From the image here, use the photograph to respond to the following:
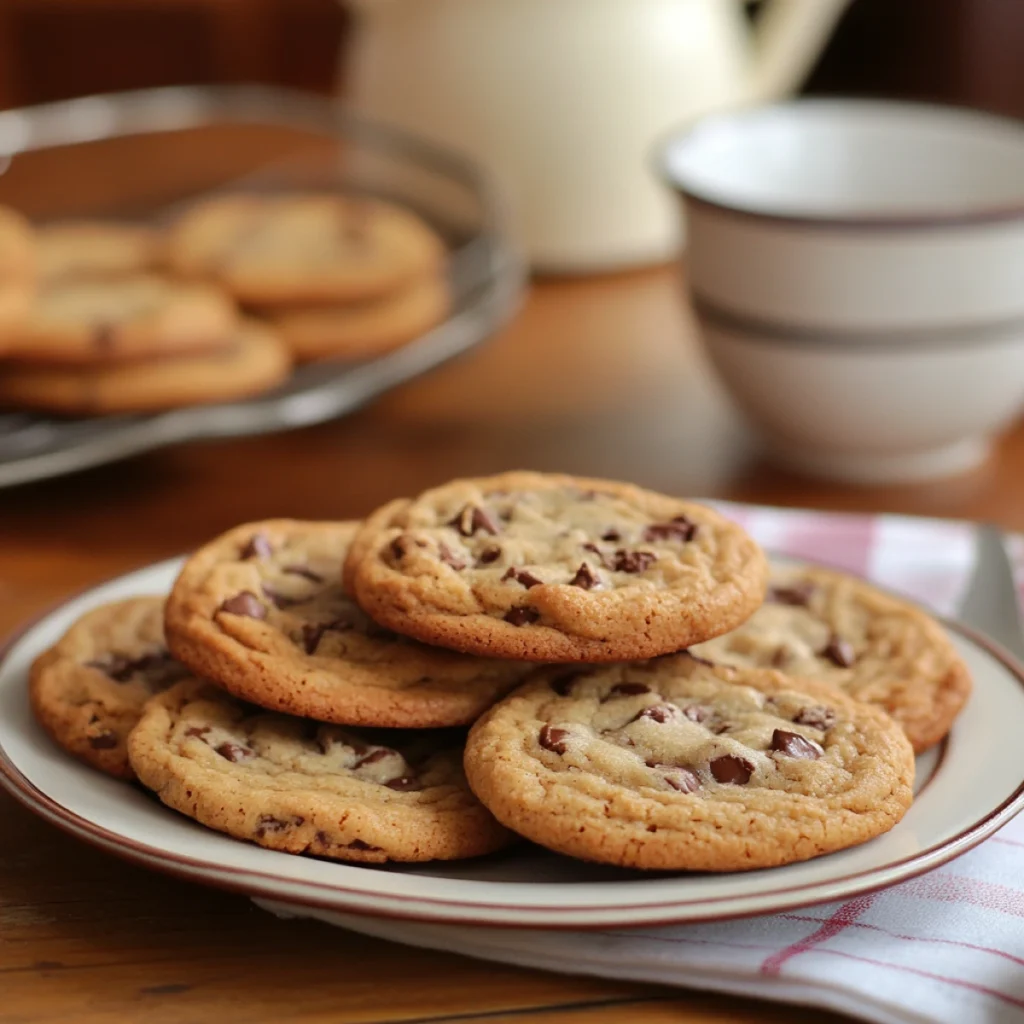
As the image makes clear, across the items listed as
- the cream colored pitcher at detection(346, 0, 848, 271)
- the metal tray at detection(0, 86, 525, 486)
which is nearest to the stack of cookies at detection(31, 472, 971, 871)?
the metal tray at detection(0, 86, 525, 486)

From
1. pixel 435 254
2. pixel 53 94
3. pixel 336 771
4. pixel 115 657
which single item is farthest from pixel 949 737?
pixel 53 94

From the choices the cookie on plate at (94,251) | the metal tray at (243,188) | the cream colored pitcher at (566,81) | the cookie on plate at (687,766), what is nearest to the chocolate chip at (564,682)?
the cookie on plate at (687,766)

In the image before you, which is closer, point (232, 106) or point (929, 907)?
point (929, 907)

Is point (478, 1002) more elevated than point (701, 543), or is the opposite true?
point (701, 543)

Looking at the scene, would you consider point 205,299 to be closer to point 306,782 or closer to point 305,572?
point 305,572

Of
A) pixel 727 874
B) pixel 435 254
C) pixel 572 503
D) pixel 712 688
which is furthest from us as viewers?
pixel 435 254

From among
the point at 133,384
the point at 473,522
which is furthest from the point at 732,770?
the point at 133,384

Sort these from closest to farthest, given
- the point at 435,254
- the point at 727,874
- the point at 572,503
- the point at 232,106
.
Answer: the point at 727,874
the point at 572,503
the point at 435,254
the point at 232,106

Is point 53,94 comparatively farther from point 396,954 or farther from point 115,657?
point 396,954
